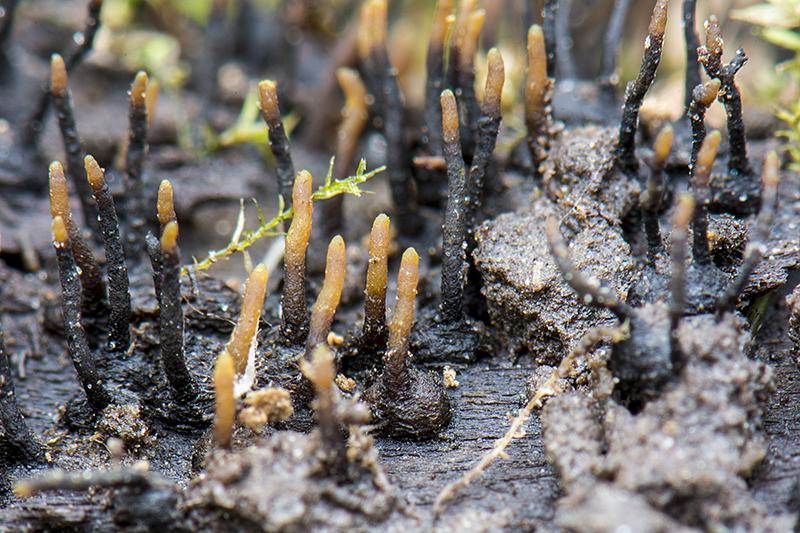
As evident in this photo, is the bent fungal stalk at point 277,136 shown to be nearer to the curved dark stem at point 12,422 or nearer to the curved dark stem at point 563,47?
the curved dark stem at point 12,422

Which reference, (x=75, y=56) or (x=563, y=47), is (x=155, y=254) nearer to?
(x=75, y=56)

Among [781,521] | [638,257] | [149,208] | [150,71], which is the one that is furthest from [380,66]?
[781,521]

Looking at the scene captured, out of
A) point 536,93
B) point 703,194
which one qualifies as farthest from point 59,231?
point 703,194

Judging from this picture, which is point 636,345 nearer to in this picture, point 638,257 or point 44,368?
point 638,257

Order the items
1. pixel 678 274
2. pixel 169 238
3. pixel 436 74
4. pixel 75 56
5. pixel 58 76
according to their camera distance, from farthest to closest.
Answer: pixel 75 56
pixel 436 74
pixel 58 76
pixel 169 238
pixel 678 274

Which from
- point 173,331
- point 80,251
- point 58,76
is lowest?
point 173,331

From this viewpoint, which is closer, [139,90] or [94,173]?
[94,173]
